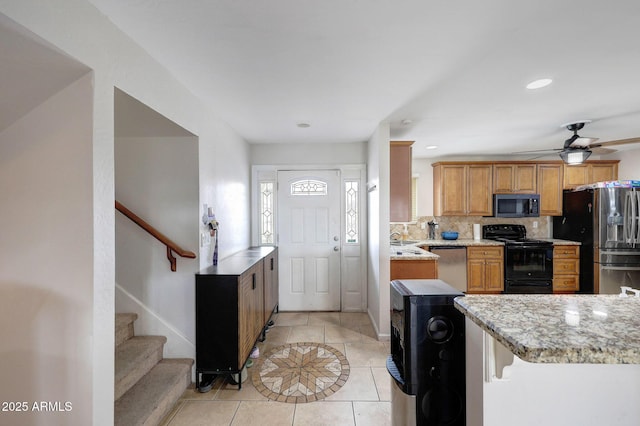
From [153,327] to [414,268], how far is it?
267cm

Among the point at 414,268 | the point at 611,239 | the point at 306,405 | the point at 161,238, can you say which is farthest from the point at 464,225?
the point at 161,238

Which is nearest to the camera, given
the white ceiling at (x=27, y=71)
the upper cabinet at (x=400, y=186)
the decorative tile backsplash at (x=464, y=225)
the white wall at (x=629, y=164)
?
the white ceiling at (x=27, y=71)

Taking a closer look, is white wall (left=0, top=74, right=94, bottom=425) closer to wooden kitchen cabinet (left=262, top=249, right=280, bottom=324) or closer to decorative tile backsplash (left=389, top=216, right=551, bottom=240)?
wooden kitchen cabinet (left=262, top=249, right=280, bottom=324)

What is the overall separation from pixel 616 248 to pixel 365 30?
4.89m

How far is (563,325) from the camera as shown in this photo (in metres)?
0.86

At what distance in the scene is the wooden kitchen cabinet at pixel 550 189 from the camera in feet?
14.8

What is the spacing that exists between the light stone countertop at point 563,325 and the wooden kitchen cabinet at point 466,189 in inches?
140

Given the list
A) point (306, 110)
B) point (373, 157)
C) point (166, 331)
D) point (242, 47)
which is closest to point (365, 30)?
point (242, 47)

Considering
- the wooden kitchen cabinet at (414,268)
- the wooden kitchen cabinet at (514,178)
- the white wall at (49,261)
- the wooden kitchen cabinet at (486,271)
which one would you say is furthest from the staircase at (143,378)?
the wooden kitchen cabinet at (514,178)

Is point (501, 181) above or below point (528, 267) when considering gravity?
above

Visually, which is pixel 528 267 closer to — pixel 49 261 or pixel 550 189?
pixel 550 189

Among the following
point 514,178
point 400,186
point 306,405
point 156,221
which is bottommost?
point 306,405

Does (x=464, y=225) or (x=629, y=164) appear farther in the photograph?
(x=464, y=225)

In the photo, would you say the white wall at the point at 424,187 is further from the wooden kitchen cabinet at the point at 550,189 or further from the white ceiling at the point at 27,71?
the white ceiling at the point at 27,71
